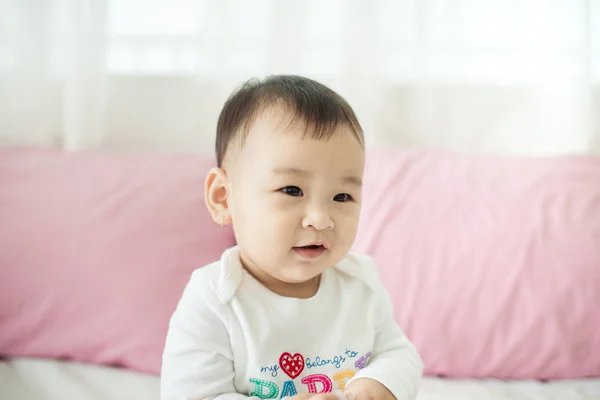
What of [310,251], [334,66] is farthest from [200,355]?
[334,66]

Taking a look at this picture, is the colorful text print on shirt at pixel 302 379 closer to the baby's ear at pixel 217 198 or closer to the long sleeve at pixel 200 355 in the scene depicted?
the long sleeve at pixel 200 355

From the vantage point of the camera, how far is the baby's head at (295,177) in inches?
28.2

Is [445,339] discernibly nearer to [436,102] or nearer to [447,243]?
[447,243]

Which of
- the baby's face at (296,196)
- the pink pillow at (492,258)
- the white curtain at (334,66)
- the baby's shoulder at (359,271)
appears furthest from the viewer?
the white curtain at (334,66)

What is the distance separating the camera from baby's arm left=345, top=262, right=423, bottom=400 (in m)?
0.77

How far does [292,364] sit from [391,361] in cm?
14

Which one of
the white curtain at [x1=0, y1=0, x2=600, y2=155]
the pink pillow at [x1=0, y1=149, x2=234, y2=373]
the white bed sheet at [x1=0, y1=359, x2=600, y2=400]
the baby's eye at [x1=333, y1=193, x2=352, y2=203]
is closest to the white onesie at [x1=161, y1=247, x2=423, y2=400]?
the baby's eye at [x1=333, y1=193, x2=352, y2=203]

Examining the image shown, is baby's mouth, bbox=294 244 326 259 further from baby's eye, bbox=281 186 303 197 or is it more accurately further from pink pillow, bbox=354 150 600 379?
pink pillow, bbox=354 150 600 379

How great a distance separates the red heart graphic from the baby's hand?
7 centimetres

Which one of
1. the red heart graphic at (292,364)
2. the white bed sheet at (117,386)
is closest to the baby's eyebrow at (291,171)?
the red heart graphic at (292,364)

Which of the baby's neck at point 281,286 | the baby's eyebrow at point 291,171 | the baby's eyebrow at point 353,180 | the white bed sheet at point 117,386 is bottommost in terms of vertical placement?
the white bed sheet at point 117,386

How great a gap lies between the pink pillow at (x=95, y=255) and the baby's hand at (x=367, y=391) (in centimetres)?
47

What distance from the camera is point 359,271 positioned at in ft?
2.81

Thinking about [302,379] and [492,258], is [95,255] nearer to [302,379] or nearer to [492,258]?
[302,379]
